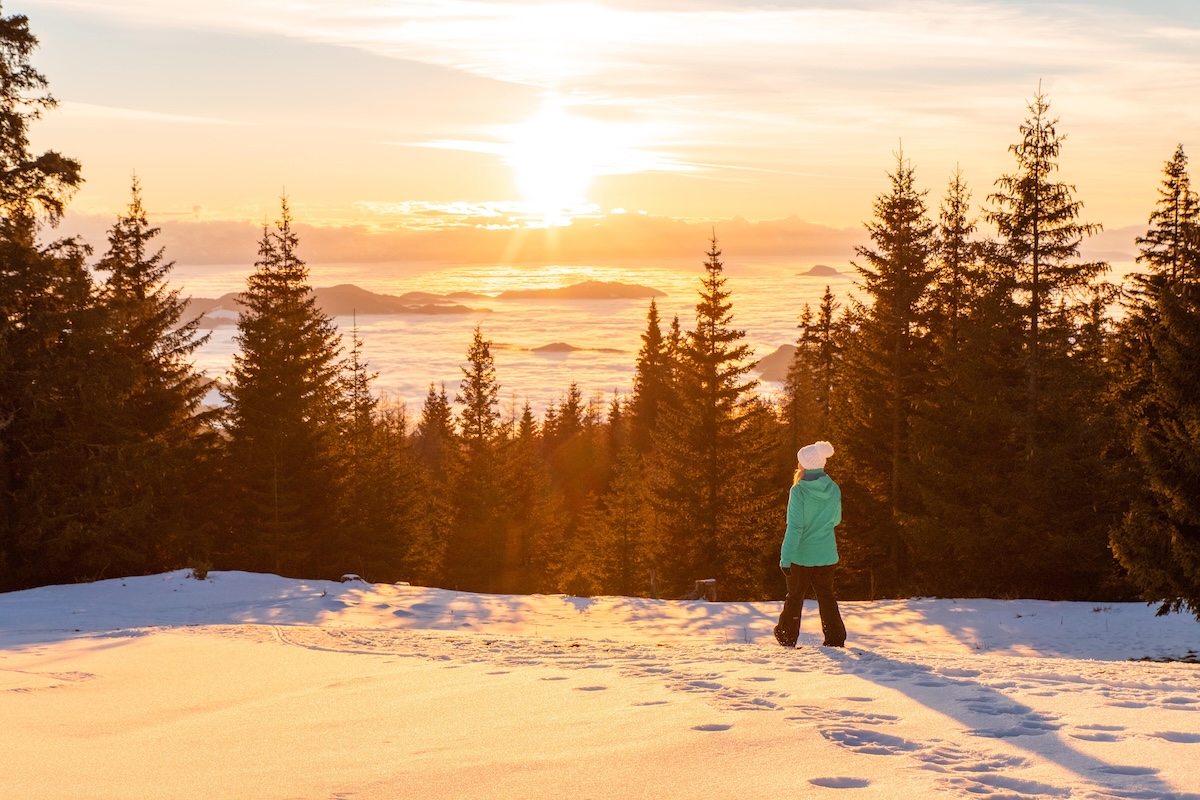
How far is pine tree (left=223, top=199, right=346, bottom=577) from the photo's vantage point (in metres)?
32.4

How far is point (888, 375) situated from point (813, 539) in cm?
2431

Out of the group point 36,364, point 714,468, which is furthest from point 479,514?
point 36,364

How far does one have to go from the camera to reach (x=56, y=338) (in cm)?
2225

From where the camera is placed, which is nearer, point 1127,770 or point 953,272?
point 1127,770

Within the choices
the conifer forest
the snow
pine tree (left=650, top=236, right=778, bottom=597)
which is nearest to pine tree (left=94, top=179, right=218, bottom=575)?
the conifer forest

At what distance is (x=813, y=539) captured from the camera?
9.93 m

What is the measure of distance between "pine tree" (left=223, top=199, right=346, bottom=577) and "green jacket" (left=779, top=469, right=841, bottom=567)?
26.0 meters

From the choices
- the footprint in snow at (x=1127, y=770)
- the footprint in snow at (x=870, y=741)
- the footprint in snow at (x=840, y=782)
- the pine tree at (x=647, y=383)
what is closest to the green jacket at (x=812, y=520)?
the footprint in snow at (x=870, y=741)

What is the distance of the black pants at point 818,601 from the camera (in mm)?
10055

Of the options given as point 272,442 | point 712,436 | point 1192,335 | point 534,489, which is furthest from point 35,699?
point 534,489

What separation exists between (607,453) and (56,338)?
64.9 metres

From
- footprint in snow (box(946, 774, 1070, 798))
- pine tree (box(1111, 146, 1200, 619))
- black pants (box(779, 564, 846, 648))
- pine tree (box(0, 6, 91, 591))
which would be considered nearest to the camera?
footprint in snow (box(946, 774, 1070, 798))

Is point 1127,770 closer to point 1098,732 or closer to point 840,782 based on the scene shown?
point 1098,732

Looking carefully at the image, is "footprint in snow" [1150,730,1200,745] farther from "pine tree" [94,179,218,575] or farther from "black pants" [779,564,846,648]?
"pine tree" [94,179,218,575]
